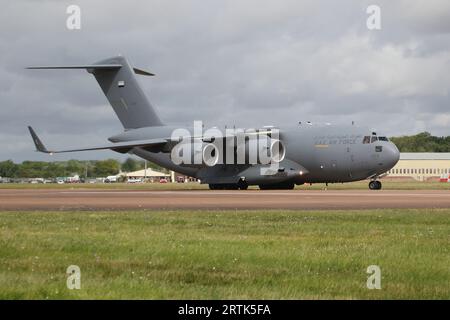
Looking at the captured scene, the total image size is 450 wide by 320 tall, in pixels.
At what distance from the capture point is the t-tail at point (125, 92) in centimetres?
5547

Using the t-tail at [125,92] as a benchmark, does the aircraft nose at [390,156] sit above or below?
below

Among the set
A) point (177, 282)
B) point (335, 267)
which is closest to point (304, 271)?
point (335, 267)

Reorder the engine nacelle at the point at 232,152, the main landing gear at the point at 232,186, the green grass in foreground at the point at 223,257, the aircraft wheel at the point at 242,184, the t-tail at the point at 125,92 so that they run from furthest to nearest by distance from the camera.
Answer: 1. the t-tail at the point at 125,92
2. the main landing gear at the point at 232,186
3. the aircraft wheel at the point at 242,184
4. the engine nacelle at the point at 232,152
5. the green grass in foreground at the point at 223,257

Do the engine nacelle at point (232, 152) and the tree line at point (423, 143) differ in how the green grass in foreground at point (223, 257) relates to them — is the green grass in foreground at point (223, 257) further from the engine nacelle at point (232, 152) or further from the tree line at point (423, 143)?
the tree line at point (423, 143)

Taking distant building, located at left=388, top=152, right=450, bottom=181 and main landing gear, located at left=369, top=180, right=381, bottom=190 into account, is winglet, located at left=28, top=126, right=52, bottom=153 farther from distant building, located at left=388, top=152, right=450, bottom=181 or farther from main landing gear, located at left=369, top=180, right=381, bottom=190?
distant building, located at left=388, top=152, right=450, bottom=181

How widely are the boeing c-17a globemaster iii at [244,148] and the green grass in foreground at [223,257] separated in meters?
30.2

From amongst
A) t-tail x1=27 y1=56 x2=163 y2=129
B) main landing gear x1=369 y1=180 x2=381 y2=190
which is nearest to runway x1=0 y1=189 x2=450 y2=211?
main landing gear x1=369 y1=180 x2=381 y2=190

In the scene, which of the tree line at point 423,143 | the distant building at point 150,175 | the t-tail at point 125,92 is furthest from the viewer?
the tree line at point 423,143

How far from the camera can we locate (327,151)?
4953 centimetres

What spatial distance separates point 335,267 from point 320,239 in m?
3.66

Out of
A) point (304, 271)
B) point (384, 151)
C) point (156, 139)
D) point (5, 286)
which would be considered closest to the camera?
point (5, 286)

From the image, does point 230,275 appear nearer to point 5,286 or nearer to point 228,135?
point 5,286

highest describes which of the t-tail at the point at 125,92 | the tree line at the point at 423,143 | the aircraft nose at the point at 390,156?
the tree line at the point at 423,143

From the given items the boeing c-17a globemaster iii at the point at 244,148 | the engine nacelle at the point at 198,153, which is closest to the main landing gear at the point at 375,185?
the boeing c-17a globemaster iii at the point at 244,148
